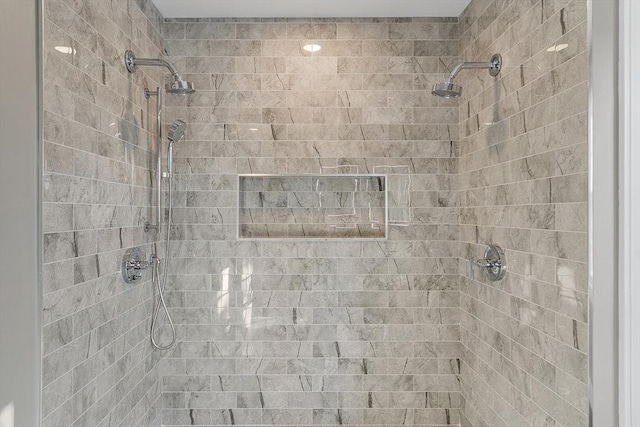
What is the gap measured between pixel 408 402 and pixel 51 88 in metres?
2.60

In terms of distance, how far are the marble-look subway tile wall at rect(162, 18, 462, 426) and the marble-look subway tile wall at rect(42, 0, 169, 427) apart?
313 millimetres

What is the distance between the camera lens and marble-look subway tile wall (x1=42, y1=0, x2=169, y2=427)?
1.58m

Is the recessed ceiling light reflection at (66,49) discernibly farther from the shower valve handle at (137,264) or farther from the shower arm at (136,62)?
the shower valve handle at (137,264)

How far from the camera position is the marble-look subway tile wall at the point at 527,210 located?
1595mm

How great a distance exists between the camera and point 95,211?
1893 mm

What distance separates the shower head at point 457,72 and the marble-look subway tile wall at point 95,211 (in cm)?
162

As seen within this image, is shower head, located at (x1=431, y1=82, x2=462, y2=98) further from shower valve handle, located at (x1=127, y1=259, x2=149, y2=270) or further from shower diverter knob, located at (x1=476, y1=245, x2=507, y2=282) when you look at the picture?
shower valve handle, located at (x1=127, y1=259, x2=149, y2=270)
